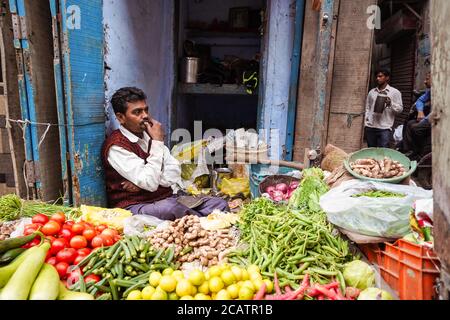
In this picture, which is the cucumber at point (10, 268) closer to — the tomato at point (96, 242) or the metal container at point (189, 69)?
the tomato at point (96, 242)

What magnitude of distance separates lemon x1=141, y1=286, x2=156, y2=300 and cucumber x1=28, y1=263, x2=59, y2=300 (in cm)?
51

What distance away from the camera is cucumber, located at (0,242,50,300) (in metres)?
1.88

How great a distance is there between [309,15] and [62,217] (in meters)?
4.03

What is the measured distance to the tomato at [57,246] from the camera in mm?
2608

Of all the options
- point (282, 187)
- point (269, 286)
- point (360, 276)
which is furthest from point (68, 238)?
point (282, 187)

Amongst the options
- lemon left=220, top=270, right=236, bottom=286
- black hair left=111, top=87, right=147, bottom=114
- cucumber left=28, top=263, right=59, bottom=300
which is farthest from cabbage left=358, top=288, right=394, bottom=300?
black hair left=111, top=87, right=147, bottom=114

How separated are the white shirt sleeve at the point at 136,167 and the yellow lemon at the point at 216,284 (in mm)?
1692

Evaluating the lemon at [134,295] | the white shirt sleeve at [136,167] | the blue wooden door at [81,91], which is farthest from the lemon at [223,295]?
the blue wooden door at [81,91]

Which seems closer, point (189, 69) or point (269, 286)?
point (269, 286)

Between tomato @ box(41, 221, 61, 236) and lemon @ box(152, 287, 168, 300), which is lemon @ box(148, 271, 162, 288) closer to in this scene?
lemon @ box(152, 287, 168, 300)

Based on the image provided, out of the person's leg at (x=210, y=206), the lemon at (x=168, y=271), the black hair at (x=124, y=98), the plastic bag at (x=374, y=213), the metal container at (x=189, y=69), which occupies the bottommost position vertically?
the person's leg at (x=210, y=206)

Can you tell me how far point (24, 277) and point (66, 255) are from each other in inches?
20.2

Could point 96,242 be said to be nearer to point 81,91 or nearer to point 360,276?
point 81,91

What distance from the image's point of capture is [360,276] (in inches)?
90.5
